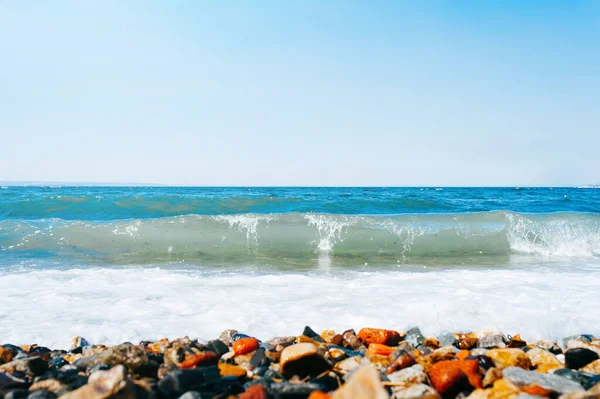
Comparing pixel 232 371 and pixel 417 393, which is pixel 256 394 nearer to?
pixel 232 371

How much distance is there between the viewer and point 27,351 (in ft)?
9.68

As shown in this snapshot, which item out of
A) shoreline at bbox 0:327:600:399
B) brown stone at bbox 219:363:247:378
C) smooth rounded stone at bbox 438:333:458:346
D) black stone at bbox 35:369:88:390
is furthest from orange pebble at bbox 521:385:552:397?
black stone at bbox 35:369:88:390

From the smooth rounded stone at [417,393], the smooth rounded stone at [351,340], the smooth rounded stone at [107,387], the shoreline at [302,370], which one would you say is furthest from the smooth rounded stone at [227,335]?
the smooth rounded stone at [417,393]

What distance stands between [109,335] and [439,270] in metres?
4.86

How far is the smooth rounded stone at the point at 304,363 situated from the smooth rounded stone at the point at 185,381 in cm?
40

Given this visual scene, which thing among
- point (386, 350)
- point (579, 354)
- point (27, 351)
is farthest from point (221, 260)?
point (579, 354)

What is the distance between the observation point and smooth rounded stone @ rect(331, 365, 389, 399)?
1.67 meters

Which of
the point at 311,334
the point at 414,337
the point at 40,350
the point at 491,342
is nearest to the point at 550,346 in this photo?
the point at 491,342

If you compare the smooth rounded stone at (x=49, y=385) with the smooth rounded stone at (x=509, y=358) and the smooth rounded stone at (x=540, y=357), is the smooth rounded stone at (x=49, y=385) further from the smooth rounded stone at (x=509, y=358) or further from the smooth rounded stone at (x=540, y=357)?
the smooth rounded stone at (x=540, y=357)

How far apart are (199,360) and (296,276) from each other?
324 centimetres

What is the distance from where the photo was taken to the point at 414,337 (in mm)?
3299

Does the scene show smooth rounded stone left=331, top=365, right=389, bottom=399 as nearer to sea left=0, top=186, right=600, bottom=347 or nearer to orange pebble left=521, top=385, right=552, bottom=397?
orange pebble left=521, top=385, right=552, bottom=397

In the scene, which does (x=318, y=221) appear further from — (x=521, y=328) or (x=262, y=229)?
(x=521, y=328)

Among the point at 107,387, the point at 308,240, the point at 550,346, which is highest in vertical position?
the point at 107,387
